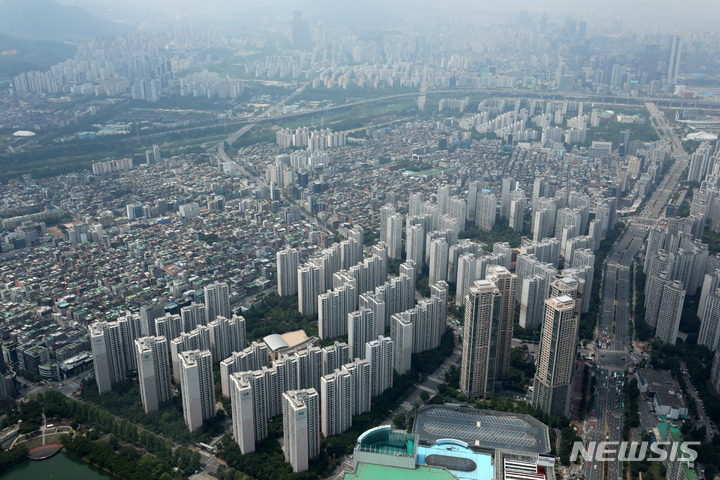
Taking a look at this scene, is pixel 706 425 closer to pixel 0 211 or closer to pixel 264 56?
pixel 0 211

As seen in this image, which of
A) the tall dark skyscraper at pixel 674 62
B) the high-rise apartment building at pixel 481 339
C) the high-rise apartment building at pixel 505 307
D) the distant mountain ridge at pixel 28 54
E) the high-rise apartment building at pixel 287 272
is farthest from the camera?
the tall dark skyscraper at pixel 674 62

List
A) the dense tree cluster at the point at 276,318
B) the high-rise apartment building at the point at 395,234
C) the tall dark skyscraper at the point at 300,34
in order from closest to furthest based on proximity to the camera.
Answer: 1. the dense tree cluster at the point at 276,318
2. the high-rise apartment building at the point at 395,234
3. the tall dark skyscraper at the point at 300,34

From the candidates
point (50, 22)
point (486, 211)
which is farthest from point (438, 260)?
point (50, 22)

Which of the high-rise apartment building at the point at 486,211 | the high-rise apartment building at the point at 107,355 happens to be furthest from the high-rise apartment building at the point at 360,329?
the high-rise apartment building at the point at 486,211

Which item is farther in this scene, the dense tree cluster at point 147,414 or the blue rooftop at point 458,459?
the dense tree cluster at point 147,414

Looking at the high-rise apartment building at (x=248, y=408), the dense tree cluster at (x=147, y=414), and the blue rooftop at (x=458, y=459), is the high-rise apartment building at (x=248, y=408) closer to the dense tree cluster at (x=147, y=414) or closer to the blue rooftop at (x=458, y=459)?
the dense tree cluster at (x=147, y=414)

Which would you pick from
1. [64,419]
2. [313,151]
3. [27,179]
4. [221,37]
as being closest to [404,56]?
[221,37]
